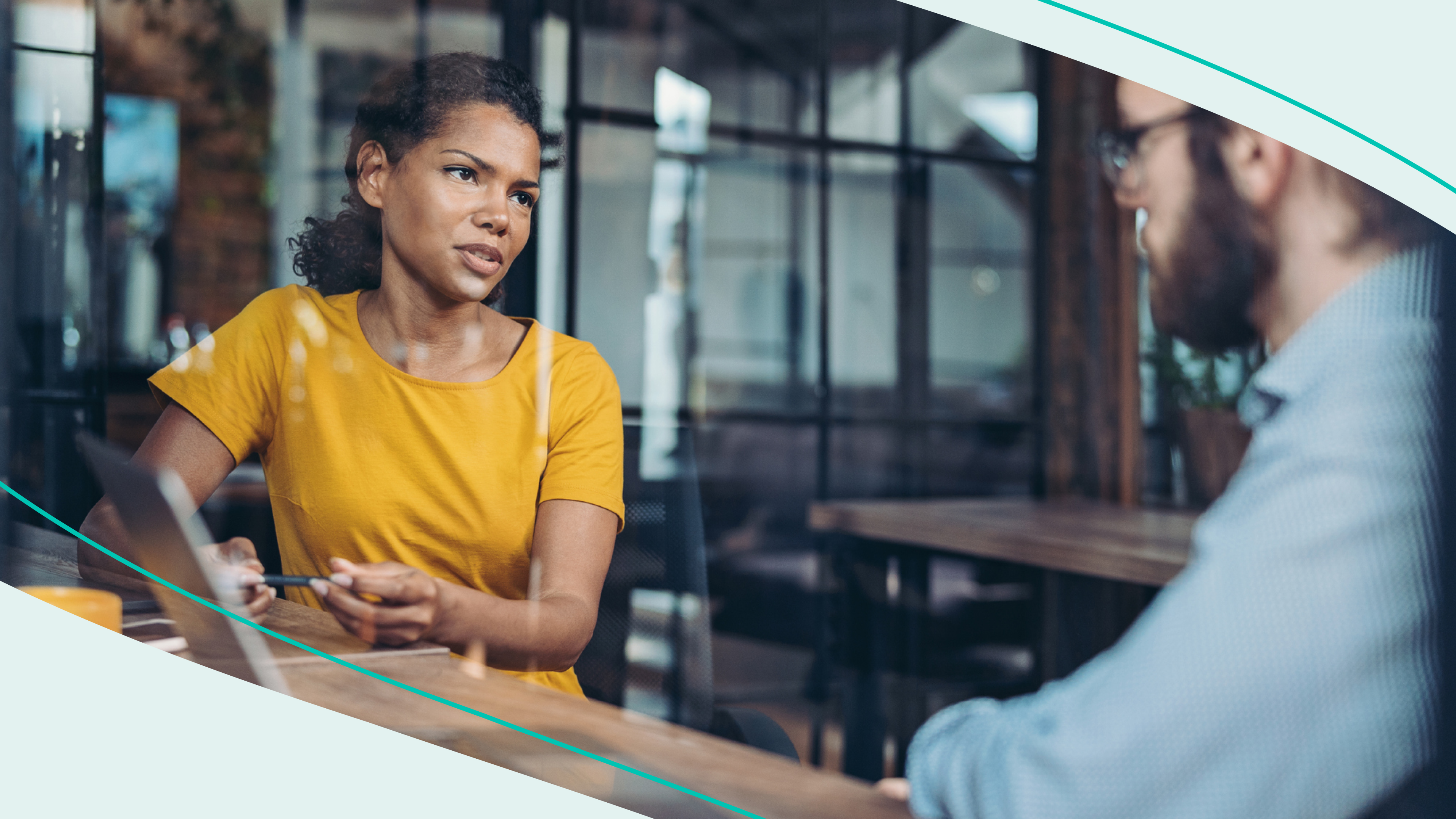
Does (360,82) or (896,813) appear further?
(360,82)

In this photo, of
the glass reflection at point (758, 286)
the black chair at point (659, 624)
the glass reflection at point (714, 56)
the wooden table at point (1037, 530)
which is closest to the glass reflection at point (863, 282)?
the glass reflection at point (758, 286)

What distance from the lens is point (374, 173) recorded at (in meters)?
0.81

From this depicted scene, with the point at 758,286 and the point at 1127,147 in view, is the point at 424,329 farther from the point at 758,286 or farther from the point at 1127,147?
the point at 758,286

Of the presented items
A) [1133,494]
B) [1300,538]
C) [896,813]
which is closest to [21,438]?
[896,813]

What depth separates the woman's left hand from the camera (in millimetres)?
811

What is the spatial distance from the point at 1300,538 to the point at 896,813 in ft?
1.10

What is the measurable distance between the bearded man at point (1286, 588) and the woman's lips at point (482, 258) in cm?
49

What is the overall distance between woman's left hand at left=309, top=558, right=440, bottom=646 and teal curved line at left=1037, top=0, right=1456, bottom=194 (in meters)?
0.66

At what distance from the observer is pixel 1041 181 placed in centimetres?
268

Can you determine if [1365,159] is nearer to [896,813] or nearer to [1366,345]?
[1366,345]

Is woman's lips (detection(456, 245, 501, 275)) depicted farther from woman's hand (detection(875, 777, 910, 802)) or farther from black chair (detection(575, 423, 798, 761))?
woman's hand (detection(875, 777, 910, 802))

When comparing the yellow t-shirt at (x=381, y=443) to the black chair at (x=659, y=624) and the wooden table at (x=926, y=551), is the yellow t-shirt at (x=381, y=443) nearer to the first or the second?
the black chair at (x=659, y=624)

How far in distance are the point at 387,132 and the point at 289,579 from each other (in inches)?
13.8

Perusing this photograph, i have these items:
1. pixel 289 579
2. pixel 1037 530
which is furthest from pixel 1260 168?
pixel 1037 530
